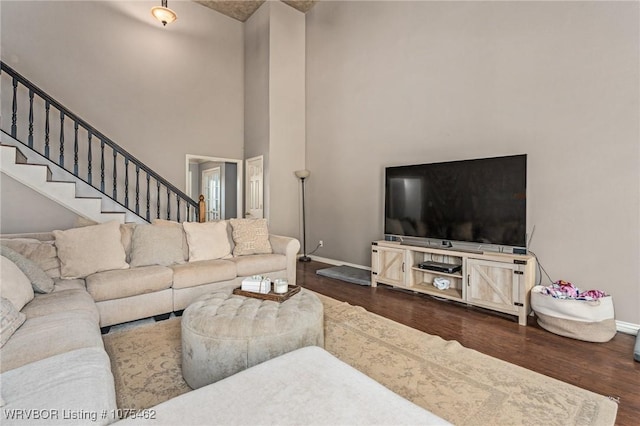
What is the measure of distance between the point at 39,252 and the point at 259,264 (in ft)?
6.09

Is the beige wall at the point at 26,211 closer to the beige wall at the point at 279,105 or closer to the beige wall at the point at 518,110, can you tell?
the beige wall at the point at 279,105

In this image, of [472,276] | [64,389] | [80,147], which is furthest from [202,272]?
[80,147]

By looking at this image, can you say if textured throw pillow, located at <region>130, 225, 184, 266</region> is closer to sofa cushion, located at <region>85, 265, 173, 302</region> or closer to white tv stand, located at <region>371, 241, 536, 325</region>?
sofa cushion, located at <region>85, 265, 173, 302</region>

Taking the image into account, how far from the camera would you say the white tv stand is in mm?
2773

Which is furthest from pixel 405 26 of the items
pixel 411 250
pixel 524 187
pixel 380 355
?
pixel 380 355

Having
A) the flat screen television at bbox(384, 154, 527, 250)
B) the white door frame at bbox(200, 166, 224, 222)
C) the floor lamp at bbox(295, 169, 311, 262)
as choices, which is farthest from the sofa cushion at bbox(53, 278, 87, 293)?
the white door frame at bbox(200, 166, 224, 222)

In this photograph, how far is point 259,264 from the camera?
344 cm

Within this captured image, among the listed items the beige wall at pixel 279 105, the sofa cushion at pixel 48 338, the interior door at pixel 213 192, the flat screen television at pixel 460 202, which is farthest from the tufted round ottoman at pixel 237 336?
the interior door at pixel 213 192

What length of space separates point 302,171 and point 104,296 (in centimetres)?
379

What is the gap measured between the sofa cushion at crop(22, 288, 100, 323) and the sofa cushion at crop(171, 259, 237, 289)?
73 centimetres

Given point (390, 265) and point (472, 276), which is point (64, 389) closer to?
point (472, 276)

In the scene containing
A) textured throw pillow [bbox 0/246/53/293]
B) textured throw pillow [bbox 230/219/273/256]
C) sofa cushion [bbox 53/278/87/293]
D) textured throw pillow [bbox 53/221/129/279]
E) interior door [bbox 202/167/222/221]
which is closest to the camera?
textured throw pillow [bbox 0/246/53/293]

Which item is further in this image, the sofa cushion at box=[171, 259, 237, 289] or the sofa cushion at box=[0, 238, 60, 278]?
the sofa cushion at box=[171, 259, 237, 289]

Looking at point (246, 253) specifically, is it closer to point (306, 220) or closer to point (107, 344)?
point (107, 344)
